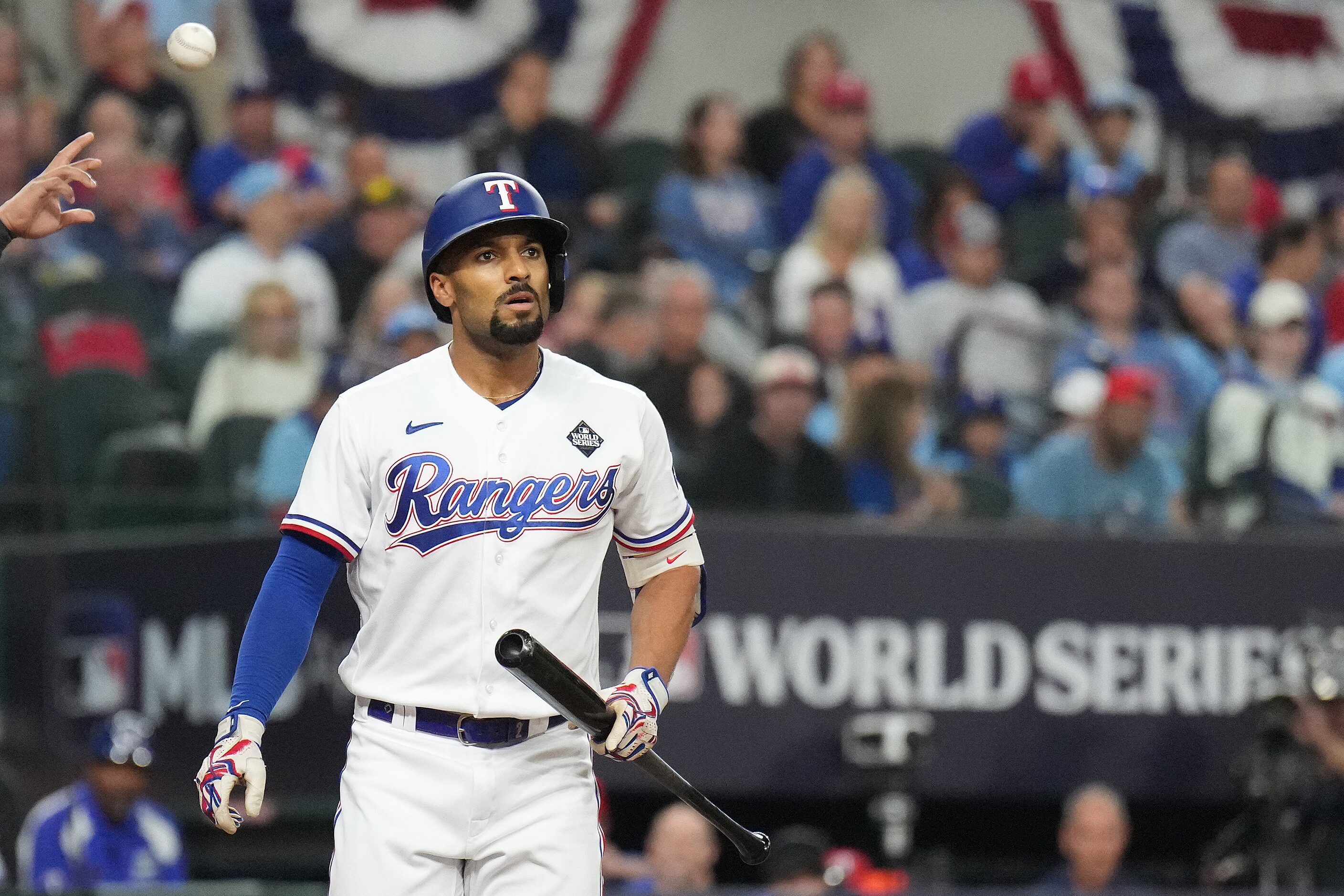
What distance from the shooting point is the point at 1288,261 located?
1029 centimetres

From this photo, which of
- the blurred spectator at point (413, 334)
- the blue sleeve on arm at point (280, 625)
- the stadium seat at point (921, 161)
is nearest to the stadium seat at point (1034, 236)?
the stadium seat at point (921, 161)

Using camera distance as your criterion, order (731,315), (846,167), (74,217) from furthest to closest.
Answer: (846,167)
(731,315)
(74,217)

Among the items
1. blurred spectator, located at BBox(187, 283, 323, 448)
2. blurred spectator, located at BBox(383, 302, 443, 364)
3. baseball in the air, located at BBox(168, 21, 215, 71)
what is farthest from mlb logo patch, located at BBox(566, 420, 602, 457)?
blurred spectator, located at BBox(187, 283, 323, 448)

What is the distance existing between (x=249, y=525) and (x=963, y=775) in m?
2.93

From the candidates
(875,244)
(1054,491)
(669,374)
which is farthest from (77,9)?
(1054,491)

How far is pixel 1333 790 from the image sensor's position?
8.56 metres

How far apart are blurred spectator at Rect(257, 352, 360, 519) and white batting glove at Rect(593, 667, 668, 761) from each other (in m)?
4.09

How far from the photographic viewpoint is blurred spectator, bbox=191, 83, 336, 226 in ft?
30.3

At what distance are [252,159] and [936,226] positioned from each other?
10.1 feet

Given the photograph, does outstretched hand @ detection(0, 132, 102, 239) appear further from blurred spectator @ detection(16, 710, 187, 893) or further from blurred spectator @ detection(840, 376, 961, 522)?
blurred spectator @ detection(840, 376, 961, 522)

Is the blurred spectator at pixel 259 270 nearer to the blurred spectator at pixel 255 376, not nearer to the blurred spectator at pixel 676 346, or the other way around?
the blurred spectator at pixel 255 376

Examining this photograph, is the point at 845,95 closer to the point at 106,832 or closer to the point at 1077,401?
the point at 1077,401

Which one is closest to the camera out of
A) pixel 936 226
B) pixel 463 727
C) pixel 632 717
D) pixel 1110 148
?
pixel 632 717

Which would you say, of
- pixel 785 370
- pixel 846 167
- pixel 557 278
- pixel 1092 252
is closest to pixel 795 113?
pixel 846 167
